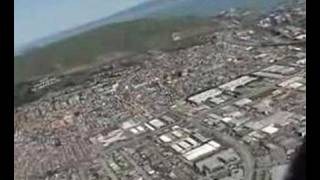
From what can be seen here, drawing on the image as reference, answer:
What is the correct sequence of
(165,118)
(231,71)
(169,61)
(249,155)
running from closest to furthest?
(249,155)
(165,118)
(231,71)
(169,61)

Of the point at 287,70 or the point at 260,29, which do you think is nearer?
the point at 287,70

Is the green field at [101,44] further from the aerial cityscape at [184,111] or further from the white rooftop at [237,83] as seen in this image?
the white rooftop at [237,83]

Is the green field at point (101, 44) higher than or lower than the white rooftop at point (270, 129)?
higher

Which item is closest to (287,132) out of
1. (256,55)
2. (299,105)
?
(299,105)

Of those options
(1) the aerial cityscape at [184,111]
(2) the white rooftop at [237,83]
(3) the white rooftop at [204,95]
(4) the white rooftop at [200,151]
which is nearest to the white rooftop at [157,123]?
(1) the aerial cityscape at [184,111]

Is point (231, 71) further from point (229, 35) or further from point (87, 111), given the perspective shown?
point (87, 111)

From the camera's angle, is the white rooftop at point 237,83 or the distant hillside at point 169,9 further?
the distant hillside at point 169,9

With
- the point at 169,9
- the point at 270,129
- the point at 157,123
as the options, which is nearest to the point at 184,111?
the point at 157,123
